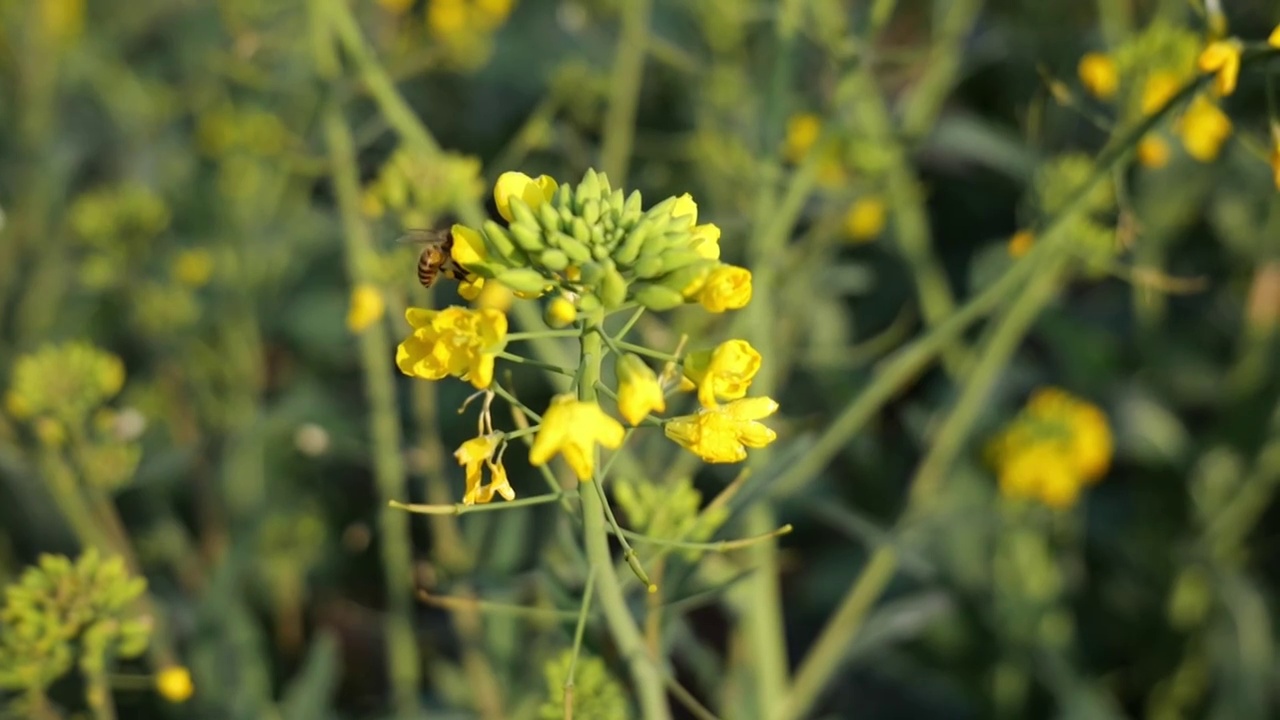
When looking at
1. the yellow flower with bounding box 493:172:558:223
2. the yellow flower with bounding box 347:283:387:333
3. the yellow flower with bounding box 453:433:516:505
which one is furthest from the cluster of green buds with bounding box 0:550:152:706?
the yellow flower with bounding box 493:172:558:223

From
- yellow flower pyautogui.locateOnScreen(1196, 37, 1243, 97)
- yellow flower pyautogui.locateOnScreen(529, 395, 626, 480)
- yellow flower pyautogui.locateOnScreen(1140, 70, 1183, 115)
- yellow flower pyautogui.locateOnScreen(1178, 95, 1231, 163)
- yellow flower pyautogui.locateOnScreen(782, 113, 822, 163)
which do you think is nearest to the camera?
yellow flower pyautogui.locateOnScreen(529, 395, 626, 480)

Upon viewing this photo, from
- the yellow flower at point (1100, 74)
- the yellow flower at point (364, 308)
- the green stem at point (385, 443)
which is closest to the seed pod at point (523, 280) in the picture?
the yellow flower at point (364, 308)

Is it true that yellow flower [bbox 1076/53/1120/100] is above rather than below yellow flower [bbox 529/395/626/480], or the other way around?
above

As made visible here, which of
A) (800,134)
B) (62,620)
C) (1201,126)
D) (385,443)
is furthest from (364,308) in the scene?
(1201,126)

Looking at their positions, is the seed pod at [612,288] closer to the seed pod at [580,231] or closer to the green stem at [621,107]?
the seed pod at [580,231]

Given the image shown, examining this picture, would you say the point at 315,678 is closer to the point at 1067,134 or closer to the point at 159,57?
the point at 1067,134

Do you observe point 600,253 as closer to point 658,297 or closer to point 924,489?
point 658,297

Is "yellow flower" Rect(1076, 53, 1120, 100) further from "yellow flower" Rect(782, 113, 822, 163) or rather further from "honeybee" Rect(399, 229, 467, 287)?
"honeybee" Rect(399, 229, 467, 287)
